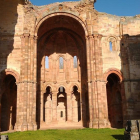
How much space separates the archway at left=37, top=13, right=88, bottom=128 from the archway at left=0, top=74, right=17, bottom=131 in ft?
10.8

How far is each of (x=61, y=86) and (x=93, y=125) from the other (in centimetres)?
905

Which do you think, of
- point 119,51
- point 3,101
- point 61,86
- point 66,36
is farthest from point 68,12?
point 3,101

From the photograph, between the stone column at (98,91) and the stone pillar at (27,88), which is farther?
the stone column at (98,91)

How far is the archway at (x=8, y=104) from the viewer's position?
26.2 metres

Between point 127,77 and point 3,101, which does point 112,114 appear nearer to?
point 127,77

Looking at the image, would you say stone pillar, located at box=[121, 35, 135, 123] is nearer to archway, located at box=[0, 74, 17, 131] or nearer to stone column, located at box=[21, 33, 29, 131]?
stone column, located at box=[21, 33, 29, 131]

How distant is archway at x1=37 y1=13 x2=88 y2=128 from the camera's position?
95.1ft

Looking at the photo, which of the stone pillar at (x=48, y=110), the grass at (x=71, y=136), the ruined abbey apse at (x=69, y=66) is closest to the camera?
the grass at (x=71, y=136)

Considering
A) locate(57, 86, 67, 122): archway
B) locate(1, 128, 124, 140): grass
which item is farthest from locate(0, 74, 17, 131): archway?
locate(1, 128, 124, 140): grass

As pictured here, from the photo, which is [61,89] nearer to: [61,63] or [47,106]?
[47,106]

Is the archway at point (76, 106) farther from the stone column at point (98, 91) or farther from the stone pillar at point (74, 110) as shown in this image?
the stone column at point (98, 91)

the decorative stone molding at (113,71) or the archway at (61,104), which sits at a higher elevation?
the decorative stone molding at (113,71)

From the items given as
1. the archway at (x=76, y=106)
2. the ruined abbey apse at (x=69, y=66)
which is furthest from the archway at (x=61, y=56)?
the archway at (x=76, y=106)

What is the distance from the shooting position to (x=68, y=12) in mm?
26391
